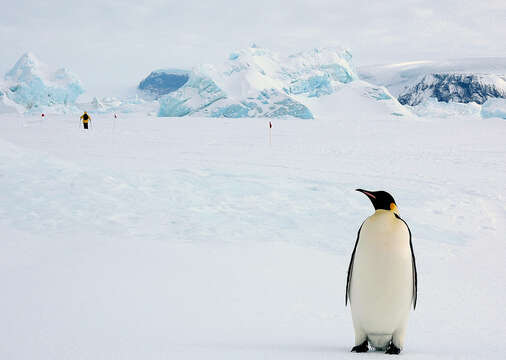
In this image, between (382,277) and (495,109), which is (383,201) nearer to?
(382,277)

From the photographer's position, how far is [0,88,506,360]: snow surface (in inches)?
85.3

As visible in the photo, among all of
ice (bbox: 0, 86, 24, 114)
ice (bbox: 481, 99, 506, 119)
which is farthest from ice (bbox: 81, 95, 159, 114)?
Result: ice (bbox: 481, 99, 506, 119)

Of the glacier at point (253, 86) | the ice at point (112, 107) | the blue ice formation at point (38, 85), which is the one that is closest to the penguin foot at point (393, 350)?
the glacier at point (253, 86)

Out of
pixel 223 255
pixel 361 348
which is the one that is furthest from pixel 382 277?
pixel 223 255

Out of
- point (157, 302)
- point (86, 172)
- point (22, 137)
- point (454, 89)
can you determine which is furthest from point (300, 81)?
point (454, 89)

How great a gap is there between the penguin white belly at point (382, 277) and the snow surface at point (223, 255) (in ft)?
0.53

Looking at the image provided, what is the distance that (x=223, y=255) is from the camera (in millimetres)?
3973

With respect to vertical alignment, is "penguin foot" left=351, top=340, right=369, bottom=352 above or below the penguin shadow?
below

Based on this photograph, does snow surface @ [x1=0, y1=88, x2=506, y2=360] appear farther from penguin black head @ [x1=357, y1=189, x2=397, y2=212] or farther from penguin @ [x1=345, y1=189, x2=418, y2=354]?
penguin black head @ [x1=357, y1=189, x2=397, y2=212]

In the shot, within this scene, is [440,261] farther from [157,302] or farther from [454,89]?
[454,89]

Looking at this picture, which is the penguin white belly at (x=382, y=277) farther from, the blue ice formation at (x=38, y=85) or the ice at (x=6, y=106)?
the blue ice formation at (x=38, y=85)

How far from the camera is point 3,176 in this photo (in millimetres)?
6172

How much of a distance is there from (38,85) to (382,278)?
173ft

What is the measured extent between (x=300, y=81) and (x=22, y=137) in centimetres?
4165
